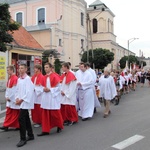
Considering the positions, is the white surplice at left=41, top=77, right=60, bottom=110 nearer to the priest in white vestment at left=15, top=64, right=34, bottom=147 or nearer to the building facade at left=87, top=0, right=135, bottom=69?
the priest in white vestment at left=15, top=64, right=34, bottom=147

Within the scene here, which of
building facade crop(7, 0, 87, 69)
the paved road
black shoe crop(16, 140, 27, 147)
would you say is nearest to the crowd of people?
black shoe crop(16, 140, 27, 147)

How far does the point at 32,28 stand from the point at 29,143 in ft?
134

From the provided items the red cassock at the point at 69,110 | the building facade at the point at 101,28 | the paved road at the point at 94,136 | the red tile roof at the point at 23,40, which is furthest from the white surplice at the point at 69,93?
the building facade at the point at 101,28

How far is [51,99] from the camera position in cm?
697

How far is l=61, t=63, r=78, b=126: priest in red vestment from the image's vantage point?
8148mm

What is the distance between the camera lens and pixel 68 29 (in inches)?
1933

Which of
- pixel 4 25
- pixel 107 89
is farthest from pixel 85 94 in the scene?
pixel 4 25

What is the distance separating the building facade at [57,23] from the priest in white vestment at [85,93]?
33.8 m

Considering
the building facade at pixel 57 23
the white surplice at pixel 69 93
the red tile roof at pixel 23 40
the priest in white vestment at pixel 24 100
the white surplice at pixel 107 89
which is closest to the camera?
the priest in white vestment at pixel 24 100

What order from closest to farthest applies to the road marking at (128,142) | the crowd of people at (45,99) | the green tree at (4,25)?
the road marking at (128,142) → the crowd of people at (45,99) → the green tree at (4,25)

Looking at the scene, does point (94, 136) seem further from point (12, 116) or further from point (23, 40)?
point (23, 40)

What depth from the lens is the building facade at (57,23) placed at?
43.6 m

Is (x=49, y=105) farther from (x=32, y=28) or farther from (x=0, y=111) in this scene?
(x=32, y=28)

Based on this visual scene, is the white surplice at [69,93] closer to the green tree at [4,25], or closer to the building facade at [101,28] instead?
the green tree at [4,25]
